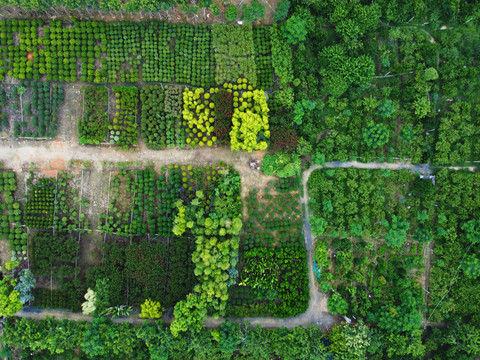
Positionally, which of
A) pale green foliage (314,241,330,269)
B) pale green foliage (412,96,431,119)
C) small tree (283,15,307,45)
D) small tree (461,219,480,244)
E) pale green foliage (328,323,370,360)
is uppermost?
small tree (283,15,307,45)

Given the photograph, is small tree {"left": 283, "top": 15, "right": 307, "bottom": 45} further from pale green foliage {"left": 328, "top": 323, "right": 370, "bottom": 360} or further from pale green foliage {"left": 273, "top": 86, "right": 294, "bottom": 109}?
pale green foliage {"left": 328, "top": 323, "right": 370, "bottom": 360}

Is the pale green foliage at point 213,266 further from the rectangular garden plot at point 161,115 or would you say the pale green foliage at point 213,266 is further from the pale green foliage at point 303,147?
the pale green foliage at point 303,147

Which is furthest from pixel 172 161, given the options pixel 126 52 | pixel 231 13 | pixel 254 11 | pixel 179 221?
pixel 254 11

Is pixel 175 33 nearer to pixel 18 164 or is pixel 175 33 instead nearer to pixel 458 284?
pixel 18 164

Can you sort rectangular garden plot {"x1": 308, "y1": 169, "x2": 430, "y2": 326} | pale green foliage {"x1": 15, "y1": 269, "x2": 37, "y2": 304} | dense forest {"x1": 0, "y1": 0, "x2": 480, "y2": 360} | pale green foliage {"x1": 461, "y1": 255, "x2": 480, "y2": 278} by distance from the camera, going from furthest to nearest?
rectangular garden plot {"x1": 308, "y1": 169, "x2": 430, "y2": 326} → pale green foliage {"x1": 461, "y1": 255, "x2": 480, "y2": 278} → dense forest {"x1": 0, "y1": 0, "x2": 480, "y2": 360} → pale green foliage {"x1": 15, "y1": 269, "x2": 37, "y2": 304}

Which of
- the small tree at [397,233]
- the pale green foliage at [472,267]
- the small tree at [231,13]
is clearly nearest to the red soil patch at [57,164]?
the small tree at [231,13]

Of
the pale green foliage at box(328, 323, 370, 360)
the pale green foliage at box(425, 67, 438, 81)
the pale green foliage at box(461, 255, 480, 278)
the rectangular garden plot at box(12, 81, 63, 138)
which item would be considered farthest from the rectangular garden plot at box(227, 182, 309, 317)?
the rectangular garden plot at box(12, 81, 63, 138)
